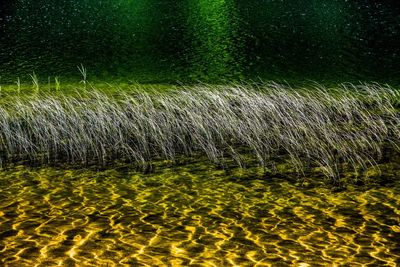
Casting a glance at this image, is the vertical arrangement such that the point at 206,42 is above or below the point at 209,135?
above

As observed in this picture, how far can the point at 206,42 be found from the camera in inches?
1553

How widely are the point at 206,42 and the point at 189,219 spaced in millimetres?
30665

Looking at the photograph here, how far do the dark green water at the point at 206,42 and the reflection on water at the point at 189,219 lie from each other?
50.0 feet

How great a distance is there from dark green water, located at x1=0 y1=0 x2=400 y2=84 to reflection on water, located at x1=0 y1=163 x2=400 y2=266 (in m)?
15.2

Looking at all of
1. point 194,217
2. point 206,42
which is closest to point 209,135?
point 194,217

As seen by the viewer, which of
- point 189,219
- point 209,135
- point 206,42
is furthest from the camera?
point 206,42

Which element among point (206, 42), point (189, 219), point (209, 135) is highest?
point (206, 42)

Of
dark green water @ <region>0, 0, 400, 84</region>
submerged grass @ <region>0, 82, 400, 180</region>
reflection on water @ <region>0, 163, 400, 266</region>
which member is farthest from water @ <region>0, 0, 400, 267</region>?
dark green water @ <region>0, 0, 400, 84</region>

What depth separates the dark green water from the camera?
2878 centimetres

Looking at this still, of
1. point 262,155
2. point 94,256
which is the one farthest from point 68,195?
point 262,155

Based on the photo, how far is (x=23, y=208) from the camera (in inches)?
404

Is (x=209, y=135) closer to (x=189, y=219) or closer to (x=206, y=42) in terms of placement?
(x=189, y=219)

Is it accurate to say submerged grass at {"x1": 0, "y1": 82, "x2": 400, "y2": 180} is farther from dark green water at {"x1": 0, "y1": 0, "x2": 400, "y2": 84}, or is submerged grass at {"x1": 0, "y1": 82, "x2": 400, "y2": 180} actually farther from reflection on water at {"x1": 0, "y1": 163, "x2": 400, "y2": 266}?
dark green water at {"x1": 0, "y1": 0, "x2": 400, "y2": 84}

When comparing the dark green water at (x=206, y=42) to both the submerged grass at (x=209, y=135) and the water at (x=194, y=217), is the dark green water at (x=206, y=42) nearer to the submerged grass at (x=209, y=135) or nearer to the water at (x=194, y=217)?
the submerged grass at (x=209, y=135)
